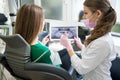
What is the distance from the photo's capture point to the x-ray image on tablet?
2.48 metres

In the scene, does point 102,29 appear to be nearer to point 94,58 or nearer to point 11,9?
point 94,58

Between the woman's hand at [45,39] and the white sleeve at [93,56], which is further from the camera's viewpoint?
the woman's hand at [45,39]

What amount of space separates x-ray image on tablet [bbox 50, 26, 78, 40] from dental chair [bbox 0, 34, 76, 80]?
1.03 metres

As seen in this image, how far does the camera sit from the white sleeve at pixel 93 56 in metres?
1.46

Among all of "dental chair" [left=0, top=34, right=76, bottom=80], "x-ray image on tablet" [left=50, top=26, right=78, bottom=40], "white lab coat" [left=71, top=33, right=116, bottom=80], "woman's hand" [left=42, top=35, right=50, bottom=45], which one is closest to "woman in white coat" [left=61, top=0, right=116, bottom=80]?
"white lab coat" [left=71, top=33, right=116, bottom=80]

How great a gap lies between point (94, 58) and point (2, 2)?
261 cm

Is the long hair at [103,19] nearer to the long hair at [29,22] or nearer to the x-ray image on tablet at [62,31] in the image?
the long hair at [29,22]

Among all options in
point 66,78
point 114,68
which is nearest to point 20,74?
point 66,78

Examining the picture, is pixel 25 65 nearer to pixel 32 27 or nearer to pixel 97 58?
pixel 32 27

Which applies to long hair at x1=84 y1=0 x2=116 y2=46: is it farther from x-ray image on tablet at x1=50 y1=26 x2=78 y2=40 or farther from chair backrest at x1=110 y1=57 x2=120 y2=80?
x-ray image on tablet at x1=50 y1=26 x2=78 y2=40

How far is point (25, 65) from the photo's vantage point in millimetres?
1442


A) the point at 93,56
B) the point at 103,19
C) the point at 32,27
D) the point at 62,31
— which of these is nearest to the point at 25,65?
the point at 32,27

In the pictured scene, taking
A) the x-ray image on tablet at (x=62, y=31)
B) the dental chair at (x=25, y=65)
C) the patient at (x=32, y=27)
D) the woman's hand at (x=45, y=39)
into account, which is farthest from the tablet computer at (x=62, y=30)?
the dental chair at (x=25, y=65)

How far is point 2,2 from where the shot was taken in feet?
11.8
